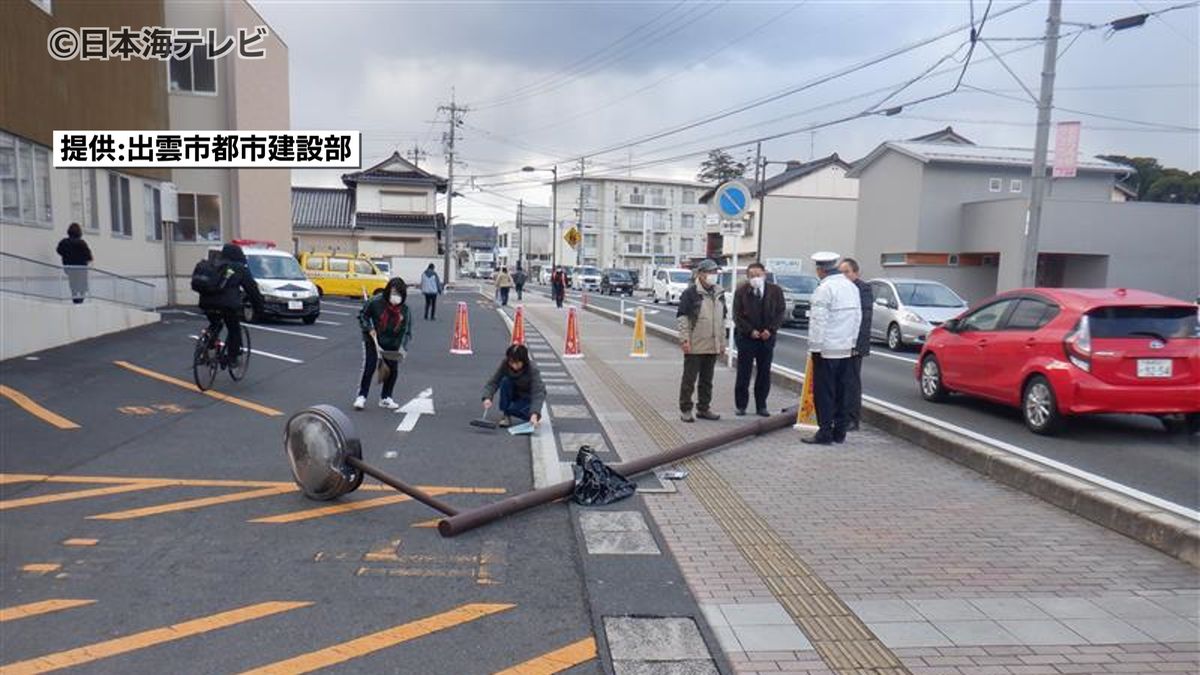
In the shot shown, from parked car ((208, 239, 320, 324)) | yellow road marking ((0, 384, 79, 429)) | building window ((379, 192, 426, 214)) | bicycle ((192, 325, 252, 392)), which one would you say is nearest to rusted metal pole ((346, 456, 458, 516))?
yellow road marking ((0, 384, 79, 429))

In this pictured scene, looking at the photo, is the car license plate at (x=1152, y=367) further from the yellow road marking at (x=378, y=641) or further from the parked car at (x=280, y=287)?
the parked car at (x=280, y=287)

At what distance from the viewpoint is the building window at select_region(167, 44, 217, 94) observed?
909 inches

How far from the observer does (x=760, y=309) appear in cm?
862

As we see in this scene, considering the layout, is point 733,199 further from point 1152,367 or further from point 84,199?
point 84,199

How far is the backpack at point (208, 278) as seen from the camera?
9711 millimetres

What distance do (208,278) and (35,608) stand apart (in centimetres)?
656

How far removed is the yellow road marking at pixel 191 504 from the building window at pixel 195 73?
71.0ft

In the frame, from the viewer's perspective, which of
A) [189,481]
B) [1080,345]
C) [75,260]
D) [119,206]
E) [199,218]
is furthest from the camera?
[199,218]

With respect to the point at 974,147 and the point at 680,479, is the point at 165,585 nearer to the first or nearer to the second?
the point at 680,479

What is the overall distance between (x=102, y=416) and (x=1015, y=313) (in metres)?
10.3

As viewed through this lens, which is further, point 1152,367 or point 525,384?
point 525,384

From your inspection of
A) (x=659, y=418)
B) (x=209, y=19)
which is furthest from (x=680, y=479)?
(x=209, y=19)

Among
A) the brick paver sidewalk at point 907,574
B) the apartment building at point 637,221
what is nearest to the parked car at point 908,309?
the brick paver sidewalk at point 907,574

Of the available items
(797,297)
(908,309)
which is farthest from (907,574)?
(797,297)
